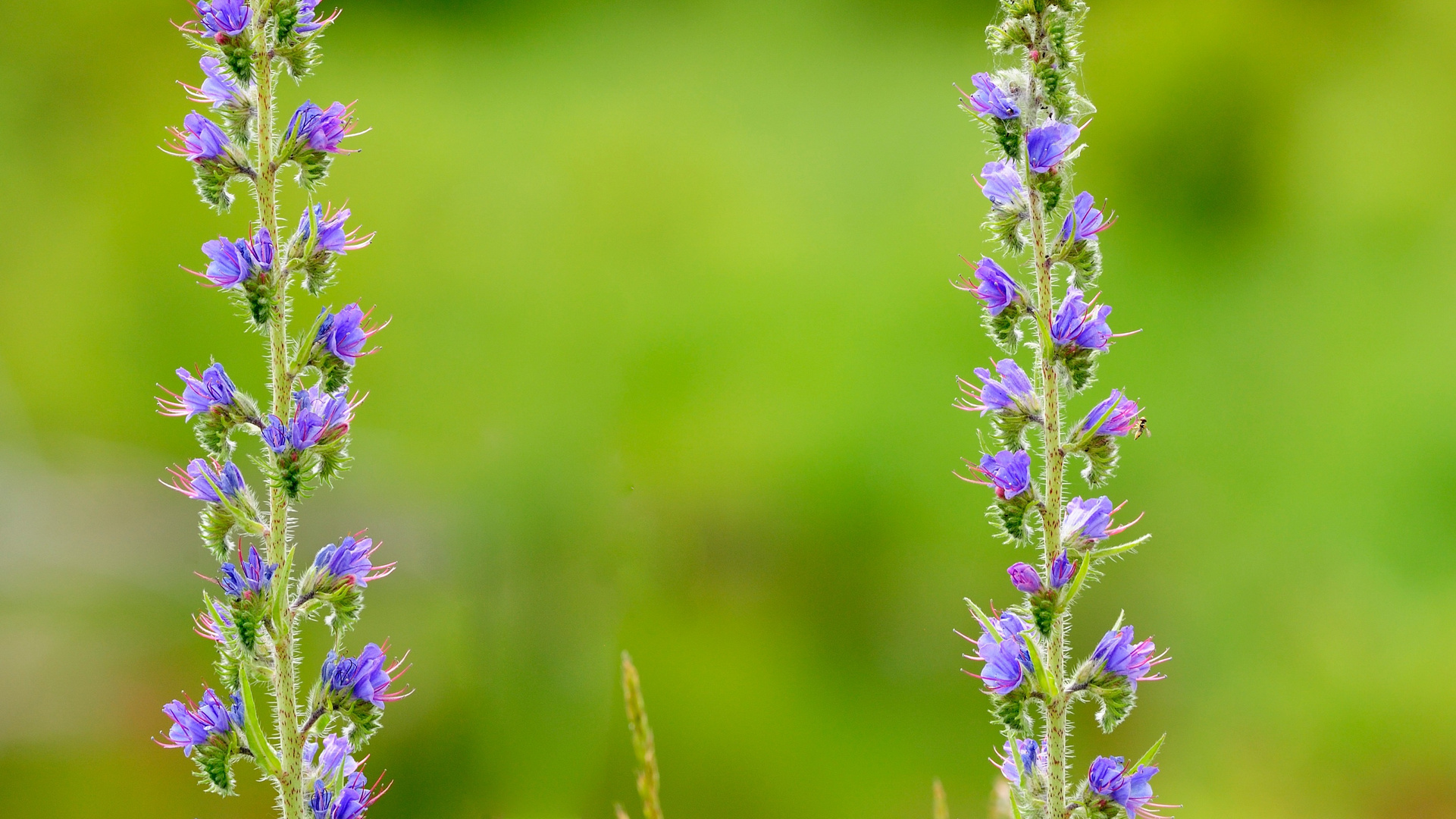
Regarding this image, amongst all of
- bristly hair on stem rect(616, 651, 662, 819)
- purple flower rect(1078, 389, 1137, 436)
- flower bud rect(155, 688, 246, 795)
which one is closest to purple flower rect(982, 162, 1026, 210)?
purple flower rect(1078, 389, 1137, 436)

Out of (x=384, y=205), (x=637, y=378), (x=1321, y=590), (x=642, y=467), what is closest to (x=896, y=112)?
(x=637, y=378)

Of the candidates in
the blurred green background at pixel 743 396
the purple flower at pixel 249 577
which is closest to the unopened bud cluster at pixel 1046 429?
the purple flower at pixel 249 577

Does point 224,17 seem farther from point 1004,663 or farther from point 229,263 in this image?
point 1004,663

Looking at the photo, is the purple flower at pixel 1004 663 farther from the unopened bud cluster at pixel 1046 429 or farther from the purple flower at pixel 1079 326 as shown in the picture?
the purple flower at pixel 1079 326

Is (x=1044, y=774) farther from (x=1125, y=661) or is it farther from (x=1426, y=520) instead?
(x=1426, y=520)

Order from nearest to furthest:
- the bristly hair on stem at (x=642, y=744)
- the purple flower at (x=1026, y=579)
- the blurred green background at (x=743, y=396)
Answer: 1. the purple flower at (x=1026, y=579)
2. the bristly hair on stem at (x=642, y=744)
3. the blurred green background at (x=743, y=396)

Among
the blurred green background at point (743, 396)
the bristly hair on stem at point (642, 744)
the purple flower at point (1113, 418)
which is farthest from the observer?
the blurred green background at point (743, 396)

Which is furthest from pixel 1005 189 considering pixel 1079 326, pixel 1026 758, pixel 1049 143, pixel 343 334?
pixel 343 334
